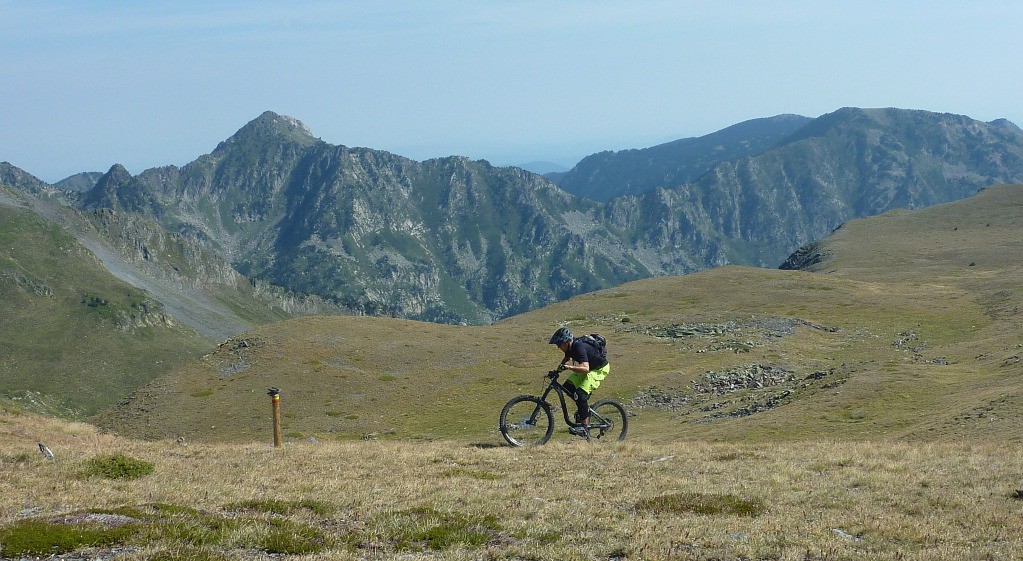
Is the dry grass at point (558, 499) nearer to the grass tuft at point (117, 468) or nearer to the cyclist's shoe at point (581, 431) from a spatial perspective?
the grass tuft at point (117, 468)

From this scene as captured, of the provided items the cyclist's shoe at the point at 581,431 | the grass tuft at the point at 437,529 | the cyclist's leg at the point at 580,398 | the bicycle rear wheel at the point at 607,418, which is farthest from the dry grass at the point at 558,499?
the bicycle rear wheel at the point at 607,418

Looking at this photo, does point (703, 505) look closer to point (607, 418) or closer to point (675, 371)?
point (607, 418)

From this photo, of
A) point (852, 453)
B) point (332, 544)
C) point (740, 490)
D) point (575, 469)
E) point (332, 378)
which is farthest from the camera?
point (332, 378)

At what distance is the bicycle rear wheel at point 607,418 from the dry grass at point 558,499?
2022 millimetres

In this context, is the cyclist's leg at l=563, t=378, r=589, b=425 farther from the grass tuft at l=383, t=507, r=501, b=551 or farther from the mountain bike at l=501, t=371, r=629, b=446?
the grass tuft at l=383, t=507, r=501, b=551

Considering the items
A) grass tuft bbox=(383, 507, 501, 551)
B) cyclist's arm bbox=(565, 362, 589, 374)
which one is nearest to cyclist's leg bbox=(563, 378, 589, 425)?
cyclist's arm bbox=(565, 362, 589, 374)

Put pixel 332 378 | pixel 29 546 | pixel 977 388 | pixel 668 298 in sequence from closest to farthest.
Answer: pixel 29 546
pixel 977 388
pixel 332 378
pixel 668 298

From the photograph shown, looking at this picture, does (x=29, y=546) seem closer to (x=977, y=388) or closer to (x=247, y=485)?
(x=247, y=485)

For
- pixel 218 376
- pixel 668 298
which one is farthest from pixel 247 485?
pixel 668 298

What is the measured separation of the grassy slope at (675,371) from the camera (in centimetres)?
4006

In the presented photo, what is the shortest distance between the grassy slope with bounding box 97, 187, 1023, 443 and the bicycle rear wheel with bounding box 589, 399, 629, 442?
11555mm

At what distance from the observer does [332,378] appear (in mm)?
75062

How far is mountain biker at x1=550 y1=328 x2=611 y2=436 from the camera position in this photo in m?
24.7

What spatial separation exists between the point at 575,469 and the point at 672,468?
2526 millimetres
